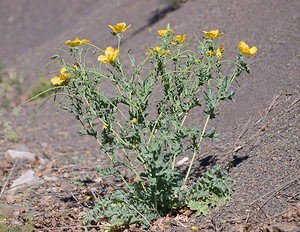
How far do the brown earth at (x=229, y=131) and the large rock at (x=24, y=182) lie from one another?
0.47 ft

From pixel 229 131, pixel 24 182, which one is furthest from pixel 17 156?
pixel 229 131

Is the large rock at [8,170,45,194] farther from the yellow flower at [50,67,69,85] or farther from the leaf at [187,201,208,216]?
the leaf at [187,201,208,216]

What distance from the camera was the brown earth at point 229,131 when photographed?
289 cm

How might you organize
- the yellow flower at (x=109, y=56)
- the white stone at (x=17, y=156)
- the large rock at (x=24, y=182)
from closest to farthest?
the yellow flower at (x=109, y=56) → the large rock at (x=24, y=182) → the white stone at (x=17, y=156)

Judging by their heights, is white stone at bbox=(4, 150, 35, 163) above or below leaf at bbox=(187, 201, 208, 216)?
below

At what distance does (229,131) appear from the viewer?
4.19 m

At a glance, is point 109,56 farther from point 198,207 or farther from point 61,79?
point 198,207

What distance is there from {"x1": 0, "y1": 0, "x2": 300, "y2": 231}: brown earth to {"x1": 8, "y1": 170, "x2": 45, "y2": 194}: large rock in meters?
0.14

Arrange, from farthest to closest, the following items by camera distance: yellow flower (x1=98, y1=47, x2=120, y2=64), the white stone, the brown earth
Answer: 1. the white stone
2. the brown earth
3. yellow flower (x1=98, y1=47, x2=120, y2=64)

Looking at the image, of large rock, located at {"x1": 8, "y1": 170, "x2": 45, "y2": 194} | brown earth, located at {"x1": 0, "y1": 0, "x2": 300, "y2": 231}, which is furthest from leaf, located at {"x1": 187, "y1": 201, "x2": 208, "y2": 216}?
large rock, located at {"x1": 8, "y1": 170, "x2": 45, "y2": 194}

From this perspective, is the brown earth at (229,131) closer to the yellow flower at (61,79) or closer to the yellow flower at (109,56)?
the yellow flower at (61,79)

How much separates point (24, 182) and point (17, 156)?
0.72m

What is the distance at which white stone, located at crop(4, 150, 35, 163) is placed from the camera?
4.82 metres

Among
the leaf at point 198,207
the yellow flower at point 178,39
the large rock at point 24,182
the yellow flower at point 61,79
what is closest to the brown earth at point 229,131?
the leaf at point 198,207
